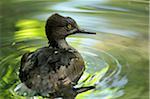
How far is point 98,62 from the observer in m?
7.95

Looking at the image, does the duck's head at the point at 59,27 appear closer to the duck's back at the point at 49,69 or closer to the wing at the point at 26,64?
the duck's back at the point at 49,69

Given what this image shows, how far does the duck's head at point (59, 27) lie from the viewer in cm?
794

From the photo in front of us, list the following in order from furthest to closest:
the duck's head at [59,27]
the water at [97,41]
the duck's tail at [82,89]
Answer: the duck's head at [59,27]
the water at [97,41]
the duck's tail at [82,89]

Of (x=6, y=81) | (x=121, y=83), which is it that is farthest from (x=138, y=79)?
(x=6, y=81)

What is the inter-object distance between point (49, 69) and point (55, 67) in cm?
8

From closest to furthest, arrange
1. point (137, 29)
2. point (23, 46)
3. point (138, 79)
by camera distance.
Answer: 1. point (138, 79)
2. point (23, 46)
3. point (137, 29)

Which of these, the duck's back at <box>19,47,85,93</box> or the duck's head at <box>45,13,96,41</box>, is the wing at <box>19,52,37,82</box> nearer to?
the duck's back at <box>19,47,85,93</box>

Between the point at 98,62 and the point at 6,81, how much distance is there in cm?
121

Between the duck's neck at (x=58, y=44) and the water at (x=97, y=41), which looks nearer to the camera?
the water at (x=97, y=41)

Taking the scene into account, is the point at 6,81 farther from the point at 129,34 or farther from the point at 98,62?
the point at 129,34

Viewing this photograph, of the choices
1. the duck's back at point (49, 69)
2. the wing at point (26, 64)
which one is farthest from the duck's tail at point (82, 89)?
the wing at point (26, 64)

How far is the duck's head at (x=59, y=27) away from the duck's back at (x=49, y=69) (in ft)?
0.97

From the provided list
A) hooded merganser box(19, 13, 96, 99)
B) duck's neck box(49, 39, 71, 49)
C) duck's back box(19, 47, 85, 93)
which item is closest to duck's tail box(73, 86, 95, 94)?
hooded merganser box(19, 13, 96, 99)

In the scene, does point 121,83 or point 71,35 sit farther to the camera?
point 71,35
